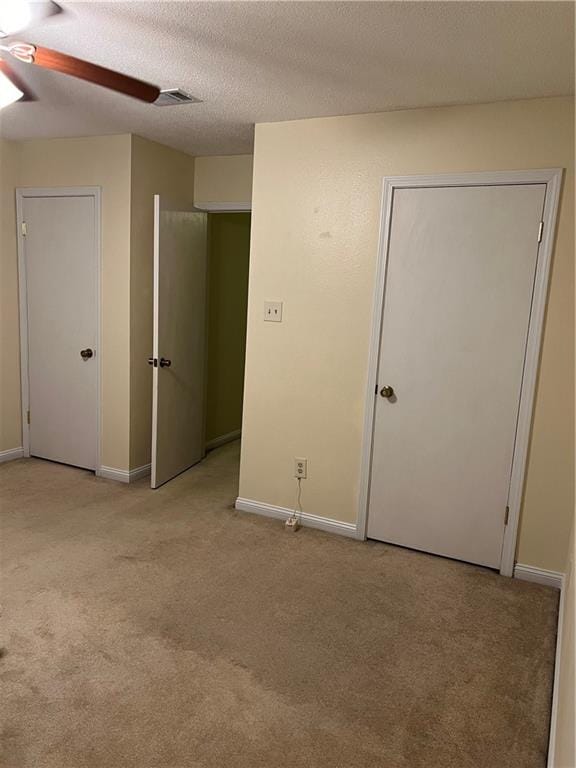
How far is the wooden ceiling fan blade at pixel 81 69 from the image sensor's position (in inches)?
59.3

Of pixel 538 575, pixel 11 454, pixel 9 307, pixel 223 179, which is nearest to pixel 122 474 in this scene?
pixel 11 454

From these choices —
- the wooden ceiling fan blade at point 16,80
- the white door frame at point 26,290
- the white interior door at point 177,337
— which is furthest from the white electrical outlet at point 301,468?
the wooden ceiling fan blade at point 16,80

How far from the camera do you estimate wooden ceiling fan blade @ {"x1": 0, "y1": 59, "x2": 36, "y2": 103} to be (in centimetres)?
179

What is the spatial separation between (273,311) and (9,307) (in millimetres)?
2153

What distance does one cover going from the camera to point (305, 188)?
312cm

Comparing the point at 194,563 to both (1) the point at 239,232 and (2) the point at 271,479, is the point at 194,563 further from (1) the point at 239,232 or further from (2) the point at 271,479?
(1) the point at 239,232

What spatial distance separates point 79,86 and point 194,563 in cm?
241

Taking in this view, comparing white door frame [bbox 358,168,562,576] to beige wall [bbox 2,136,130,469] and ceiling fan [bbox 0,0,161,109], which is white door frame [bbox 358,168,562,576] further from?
beige wall [bbox 2,136,130,469]

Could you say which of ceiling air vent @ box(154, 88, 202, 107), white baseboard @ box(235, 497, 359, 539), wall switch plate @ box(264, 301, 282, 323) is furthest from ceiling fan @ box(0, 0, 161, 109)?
white baseboard @ box(235, 497, 359, 539)

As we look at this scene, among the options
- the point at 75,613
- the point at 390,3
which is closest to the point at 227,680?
the point at 75,613

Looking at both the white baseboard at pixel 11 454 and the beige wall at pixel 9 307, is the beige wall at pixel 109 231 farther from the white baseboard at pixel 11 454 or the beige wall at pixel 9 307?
the white baseboard at pixel 11 454

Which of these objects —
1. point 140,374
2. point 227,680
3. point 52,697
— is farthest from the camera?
point 140,374

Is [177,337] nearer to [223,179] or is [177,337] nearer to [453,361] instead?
[223,179]

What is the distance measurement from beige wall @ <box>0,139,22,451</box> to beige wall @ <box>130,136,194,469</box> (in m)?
1.03
